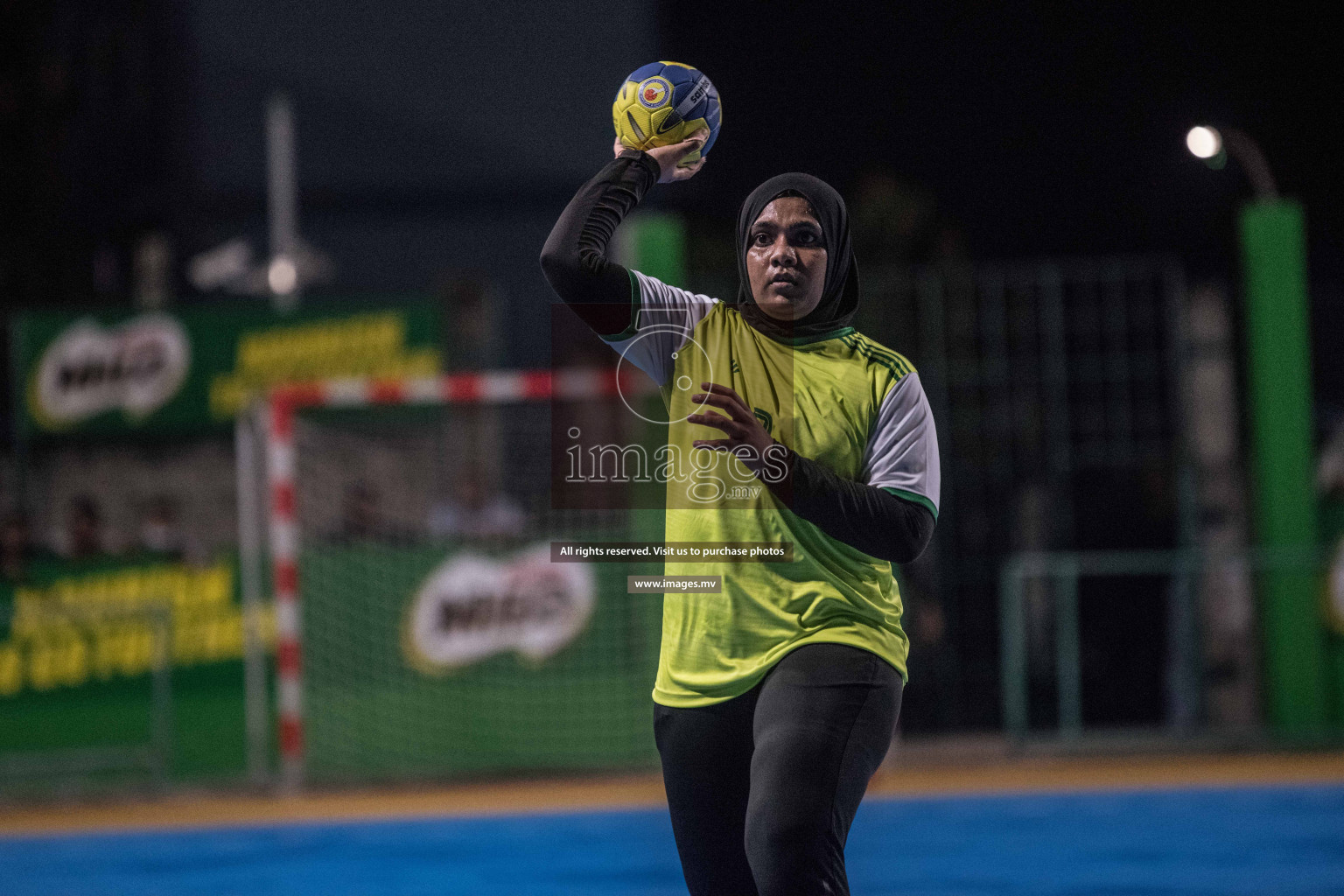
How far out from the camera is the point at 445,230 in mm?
25359

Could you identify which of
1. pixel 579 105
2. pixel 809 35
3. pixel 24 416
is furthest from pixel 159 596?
pixel 579 105

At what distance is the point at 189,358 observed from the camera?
14141mm

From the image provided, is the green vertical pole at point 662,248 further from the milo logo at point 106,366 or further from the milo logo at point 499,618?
the milo logo at point 106,366

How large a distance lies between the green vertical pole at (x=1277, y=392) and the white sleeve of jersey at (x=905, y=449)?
28.3 ft

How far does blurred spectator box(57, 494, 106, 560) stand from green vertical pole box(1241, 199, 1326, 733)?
27.9ft

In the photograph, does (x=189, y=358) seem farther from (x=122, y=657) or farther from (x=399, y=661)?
(x=399, y=661)

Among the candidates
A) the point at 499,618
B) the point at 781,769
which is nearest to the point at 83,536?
the point at 499,618

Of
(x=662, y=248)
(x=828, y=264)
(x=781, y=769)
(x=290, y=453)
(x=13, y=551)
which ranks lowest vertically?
(x=781, y=769)

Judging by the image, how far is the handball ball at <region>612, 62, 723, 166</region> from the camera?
3473mm

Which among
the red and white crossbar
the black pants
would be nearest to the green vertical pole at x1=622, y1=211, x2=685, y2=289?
the red and white crossbar

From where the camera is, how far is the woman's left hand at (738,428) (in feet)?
9.90

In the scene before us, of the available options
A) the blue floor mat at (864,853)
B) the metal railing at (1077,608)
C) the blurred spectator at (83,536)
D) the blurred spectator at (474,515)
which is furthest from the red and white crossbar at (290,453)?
the metal railing at (1077,608)

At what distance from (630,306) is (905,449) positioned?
26.4 inches

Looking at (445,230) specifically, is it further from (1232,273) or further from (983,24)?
(1232,273)
